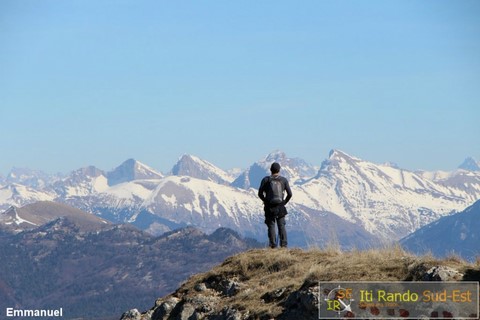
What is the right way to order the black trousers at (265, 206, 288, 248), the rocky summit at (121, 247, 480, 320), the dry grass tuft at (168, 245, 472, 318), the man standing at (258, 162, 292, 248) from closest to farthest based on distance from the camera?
the rocky summit at (121, 247, 480, 320), the dry grass tuft at (168, 245, 472, 318), the black trousers at (265, 206, 288, 248), the man standing at (258, 162, 292, 248)

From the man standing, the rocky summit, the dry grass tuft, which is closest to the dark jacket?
the man standing

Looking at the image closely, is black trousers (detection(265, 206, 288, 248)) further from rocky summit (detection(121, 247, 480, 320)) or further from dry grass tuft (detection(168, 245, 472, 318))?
rocky summit (detection(121, 247, 480, 320))

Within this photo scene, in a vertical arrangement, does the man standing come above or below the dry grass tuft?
above

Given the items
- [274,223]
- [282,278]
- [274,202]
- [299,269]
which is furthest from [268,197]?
[282,278]

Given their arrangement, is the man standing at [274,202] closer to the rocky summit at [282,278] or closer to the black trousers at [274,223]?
the black trousers at [274,223]

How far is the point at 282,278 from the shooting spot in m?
21.7

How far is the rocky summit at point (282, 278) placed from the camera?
1798cm

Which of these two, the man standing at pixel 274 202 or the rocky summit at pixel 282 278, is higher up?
the man standing at pixel 274 202

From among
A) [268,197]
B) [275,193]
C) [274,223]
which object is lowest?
[274,223]

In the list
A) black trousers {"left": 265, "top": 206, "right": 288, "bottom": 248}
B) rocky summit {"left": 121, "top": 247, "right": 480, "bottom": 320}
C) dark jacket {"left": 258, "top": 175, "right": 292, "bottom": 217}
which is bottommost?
rocky summit {"left": 121, "top": 247, "right": 480, "bottom": 320}

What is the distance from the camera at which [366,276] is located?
1845cm

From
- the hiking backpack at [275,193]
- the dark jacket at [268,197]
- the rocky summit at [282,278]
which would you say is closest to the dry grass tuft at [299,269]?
the rocky summit at [282,278]

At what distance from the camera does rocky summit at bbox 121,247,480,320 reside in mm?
17984

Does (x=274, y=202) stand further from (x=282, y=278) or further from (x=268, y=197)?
(x=282, y=278)
